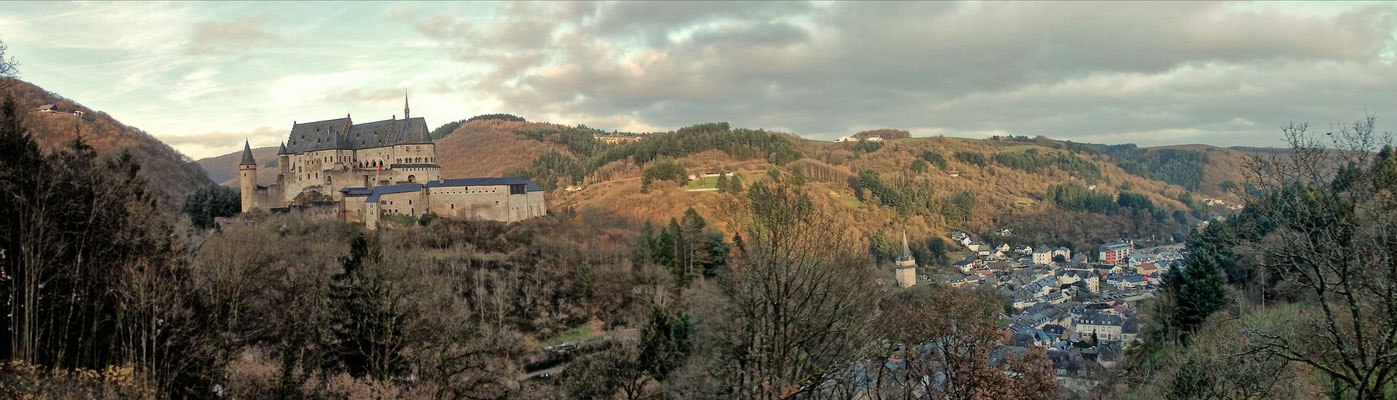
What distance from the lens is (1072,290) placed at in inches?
3219

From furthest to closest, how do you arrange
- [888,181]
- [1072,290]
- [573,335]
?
[888,181]
[1072,290]
[573,335]

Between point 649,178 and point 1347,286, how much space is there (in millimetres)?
88895

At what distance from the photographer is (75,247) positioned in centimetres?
2114

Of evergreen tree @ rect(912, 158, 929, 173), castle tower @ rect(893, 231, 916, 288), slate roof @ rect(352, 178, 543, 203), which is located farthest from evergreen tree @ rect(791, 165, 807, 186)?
slate roof @ rect(352, 178, 543, 203)

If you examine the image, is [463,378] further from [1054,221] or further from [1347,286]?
[1054,221]

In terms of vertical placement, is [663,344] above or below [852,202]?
below

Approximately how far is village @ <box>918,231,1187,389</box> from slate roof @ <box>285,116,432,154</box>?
38.5 m

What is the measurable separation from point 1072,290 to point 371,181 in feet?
219

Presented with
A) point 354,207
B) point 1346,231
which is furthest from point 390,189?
point 1346,231

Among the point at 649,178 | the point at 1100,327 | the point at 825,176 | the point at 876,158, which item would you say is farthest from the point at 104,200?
the point at 876,158

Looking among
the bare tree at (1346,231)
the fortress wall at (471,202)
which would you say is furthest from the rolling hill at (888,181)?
the bare tree at (1346,231)

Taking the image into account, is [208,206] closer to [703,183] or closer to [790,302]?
[790,302]

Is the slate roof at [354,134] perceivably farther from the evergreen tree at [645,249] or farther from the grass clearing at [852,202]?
the grass clearing at [852,202]

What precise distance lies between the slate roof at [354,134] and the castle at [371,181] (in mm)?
63
